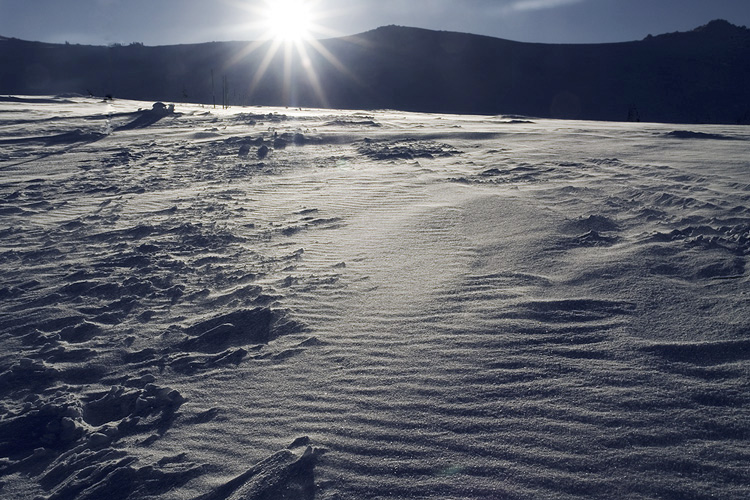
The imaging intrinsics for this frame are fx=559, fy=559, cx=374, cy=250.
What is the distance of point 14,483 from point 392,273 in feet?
7.87

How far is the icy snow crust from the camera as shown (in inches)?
83.0

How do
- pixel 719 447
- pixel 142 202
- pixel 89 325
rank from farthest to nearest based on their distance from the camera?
pixel 142 202 < pixel 89 325 < pixel 719 447

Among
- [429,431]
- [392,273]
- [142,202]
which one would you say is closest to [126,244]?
[142,202]

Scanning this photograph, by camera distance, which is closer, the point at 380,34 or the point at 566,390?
the point at 566,390

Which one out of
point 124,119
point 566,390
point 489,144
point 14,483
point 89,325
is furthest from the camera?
point 124,119

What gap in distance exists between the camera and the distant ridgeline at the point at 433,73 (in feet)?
111

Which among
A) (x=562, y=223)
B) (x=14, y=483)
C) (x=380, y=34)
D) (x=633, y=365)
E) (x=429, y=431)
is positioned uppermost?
(x=380, y=34)

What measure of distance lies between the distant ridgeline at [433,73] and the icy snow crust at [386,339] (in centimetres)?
2670

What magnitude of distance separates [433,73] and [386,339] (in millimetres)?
38638

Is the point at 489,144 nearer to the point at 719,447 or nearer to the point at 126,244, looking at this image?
the point at 126,244

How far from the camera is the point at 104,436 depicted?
2.45 meters

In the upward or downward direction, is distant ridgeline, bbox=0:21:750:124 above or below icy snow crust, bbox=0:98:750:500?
above

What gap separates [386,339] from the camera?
3012mm

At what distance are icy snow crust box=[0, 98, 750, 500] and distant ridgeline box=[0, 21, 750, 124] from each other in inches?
1051
